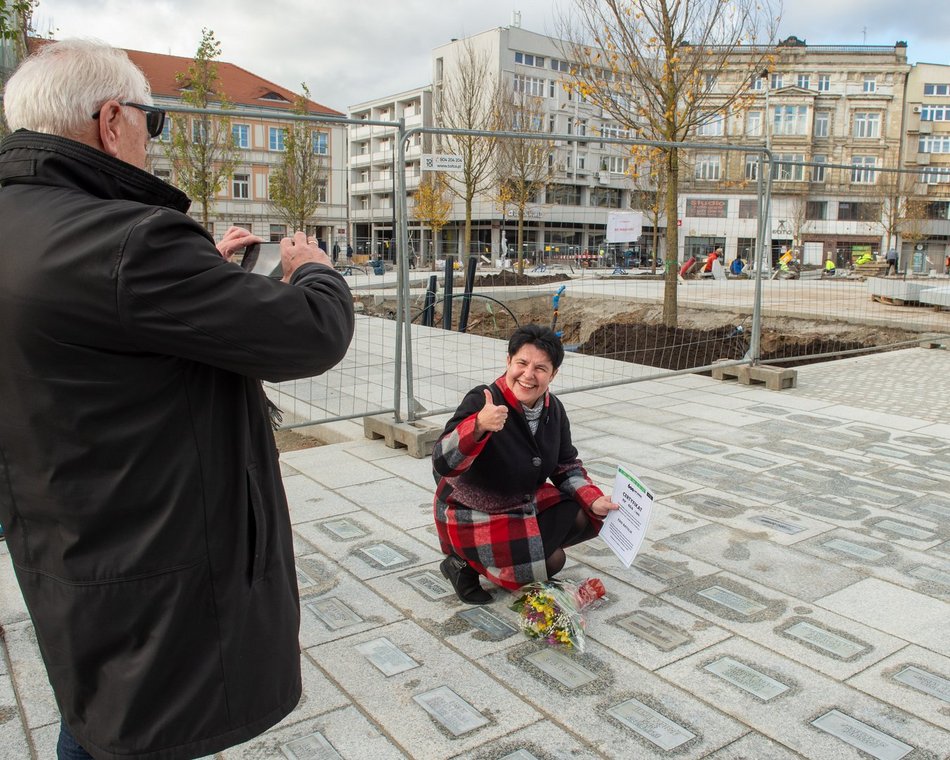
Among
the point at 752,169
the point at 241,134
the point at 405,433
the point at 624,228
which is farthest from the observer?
the point at 752,169

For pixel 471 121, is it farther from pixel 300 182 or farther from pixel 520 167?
pixel 300 182

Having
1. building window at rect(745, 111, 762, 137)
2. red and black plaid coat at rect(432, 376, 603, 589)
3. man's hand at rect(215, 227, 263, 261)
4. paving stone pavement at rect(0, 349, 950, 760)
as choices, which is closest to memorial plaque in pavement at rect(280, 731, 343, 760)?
paving stone pavement at rect(0, 349, 950, 760)

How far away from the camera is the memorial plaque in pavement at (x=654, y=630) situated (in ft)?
10.3

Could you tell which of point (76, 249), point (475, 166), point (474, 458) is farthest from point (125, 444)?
point (475, 166)

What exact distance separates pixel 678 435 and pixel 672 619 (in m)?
3.15

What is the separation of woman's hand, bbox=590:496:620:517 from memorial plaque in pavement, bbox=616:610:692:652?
17.7 inches

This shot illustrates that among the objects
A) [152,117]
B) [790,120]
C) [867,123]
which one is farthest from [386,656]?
[867,123]

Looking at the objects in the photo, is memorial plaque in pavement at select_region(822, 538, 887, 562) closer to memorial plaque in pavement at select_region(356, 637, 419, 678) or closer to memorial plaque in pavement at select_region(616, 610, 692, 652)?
memorial plaque in pavement at select_region(616, 610, 692, 652)

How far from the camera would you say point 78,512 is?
4.83ft

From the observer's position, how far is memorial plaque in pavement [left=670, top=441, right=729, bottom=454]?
5.90m

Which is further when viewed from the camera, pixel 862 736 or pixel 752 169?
pixel 752 169

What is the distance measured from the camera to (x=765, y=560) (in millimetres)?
3963

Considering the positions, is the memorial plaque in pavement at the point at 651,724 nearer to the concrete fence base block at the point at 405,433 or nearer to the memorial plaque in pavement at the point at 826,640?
the memorial plaque in pavement at the point at 826,640

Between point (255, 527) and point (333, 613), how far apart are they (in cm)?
192
